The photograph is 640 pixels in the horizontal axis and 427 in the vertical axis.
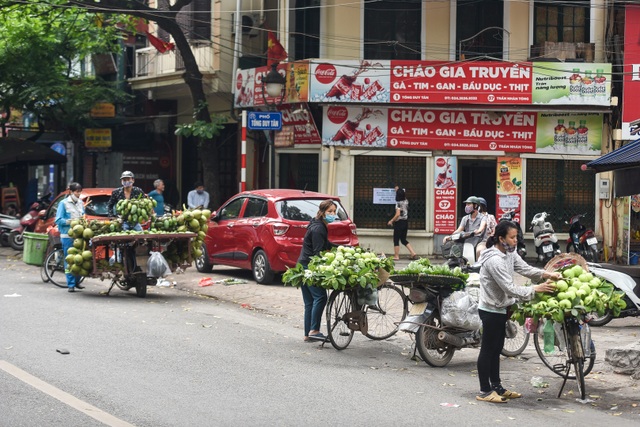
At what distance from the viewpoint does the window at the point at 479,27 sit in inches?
950

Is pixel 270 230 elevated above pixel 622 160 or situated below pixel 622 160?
below

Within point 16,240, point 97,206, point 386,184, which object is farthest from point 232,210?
point 16,240

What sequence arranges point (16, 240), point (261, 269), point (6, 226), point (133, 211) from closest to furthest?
point (133, 211)
point (261, 269)
point (16, 240)
point (6, 226)

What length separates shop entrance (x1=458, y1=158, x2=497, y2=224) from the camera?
85.9 ft

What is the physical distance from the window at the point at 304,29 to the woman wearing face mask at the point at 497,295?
1635cm

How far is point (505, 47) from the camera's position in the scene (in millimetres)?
24000

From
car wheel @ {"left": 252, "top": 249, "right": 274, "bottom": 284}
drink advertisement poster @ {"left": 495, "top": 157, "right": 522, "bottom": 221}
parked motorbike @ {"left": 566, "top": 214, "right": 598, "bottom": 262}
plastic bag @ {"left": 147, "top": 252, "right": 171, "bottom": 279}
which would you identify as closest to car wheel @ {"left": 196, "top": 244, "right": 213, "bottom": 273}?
car wheel @ {"left": 252, "top": 249, "right": 274, "bottom": 284}

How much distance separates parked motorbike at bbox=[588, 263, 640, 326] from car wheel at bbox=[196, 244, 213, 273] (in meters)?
8.36

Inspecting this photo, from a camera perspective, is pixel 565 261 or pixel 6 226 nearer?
pixel 565 261

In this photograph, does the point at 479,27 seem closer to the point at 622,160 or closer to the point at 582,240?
the point at 582,240

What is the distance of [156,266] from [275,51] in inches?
416

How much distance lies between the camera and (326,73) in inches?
925

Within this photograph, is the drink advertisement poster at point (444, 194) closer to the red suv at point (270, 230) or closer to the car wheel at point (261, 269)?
the red suv at point (270, 230)

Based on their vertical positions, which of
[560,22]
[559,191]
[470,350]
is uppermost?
[560,22]
